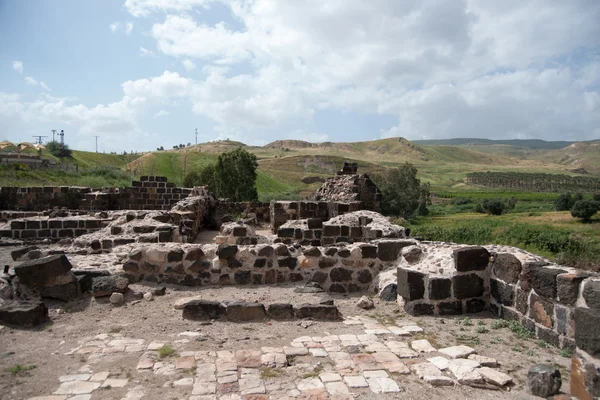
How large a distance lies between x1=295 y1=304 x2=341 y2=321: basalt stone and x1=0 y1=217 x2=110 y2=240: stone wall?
935cm

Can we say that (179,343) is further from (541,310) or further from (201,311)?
(541,310)

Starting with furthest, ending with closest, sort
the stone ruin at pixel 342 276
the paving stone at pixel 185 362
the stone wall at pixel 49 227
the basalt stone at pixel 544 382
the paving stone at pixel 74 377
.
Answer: the stone wall at pixel 49 227
the stone ruin at pixel 342 276
the paving stone at pixel 185 362
the paving stone at pixel 74 377
the basalt stone at pixel 544 382

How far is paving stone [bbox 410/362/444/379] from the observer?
12.9ft

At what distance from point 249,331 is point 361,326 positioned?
4.49ft

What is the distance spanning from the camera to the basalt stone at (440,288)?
5.85 metres

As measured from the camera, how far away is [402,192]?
2216 inches

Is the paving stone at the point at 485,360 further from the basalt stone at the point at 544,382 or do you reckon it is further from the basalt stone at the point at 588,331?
the basalt stone at the point at 588,331

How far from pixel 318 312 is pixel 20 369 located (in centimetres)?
320

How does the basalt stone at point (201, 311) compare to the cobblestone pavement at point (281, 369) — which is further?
the basalt stone at point (201, 311)

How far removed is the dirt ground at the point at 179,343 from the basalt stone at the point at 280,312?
12cm

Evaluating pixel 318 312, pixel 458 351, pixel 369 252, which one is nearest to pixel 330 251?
pixel 369 252

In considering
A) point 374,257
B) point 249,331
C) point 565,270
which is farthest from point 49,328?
point 565,270

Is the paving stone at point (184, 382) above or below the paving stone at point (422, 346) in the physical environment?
above

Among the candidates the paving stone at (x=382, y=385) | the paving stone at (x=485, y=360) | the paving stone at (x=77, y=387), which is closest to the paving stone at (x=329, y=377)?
the paving stone at (x=382, y=385)
